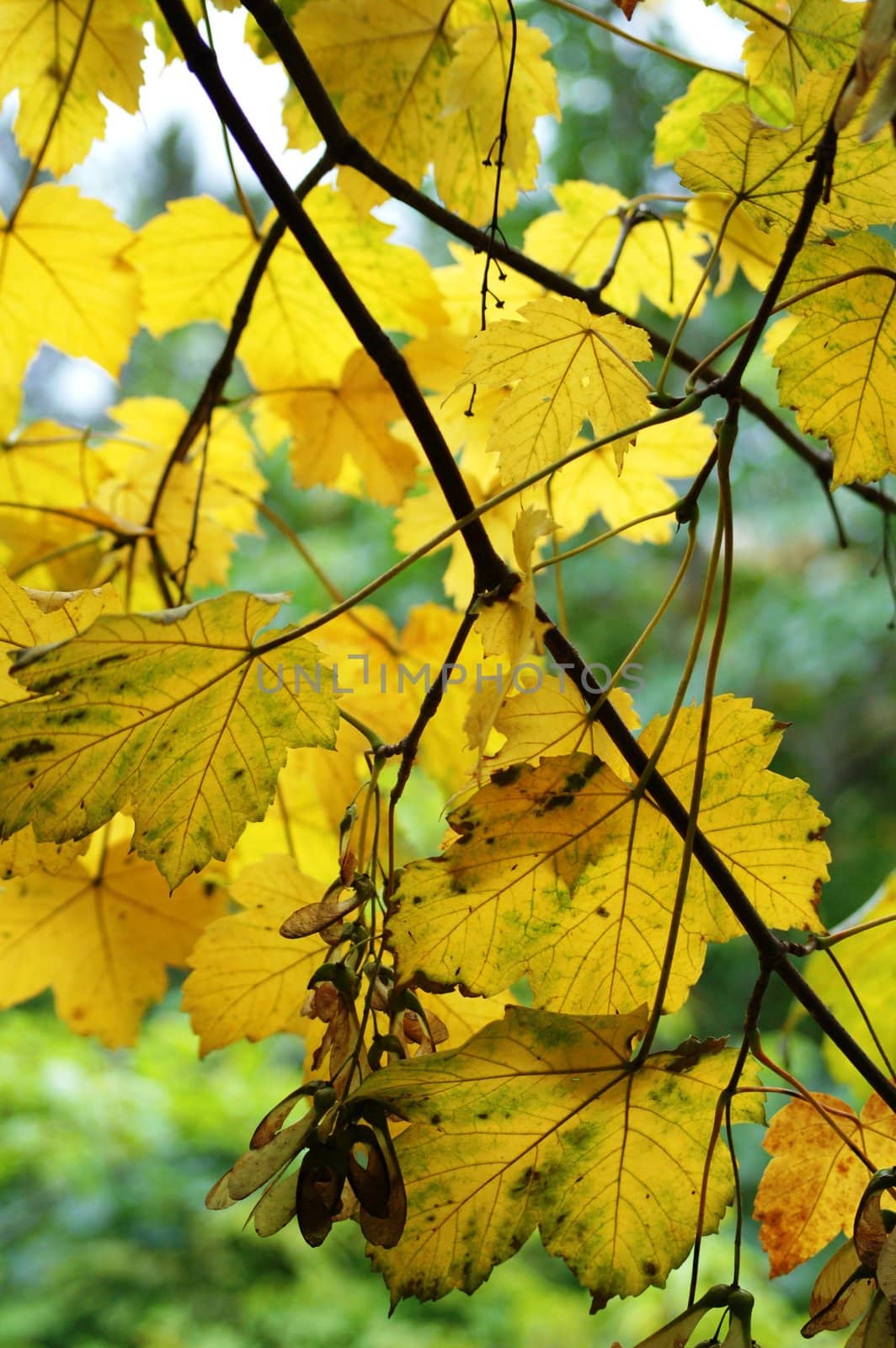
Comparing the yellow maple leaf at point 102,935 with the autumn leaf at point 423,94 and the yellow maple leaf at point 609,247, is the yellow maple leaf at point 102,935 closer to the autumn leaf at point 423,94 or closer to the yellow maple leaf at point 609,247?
the autumn leaf at point 423,94

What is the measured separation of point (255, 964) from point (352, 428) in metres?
0.44

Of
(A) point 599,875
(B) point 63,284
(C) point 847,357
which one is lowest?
(A) point 599,875

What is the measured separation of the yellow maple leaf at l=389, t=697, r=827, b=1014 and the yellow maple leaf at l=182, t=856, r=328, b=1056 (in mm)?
133

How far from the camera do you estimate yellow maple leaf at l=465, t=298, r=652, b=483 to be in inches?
19.0

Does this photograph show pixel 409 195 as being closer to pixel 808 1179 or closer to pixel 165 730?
pixel 165 730

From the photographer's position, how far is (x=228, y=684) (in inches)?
16.6

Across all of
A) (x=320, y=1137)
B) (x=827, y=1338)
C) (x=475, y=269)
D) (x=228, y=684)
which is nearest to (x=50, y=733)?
(x=228, y=684)

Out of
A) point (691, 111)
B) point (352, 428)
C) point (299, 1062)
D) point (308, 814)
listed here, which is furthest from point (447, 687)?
point (299, 1062)

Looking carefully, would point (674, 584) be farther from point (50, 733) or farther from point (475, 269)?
point (475, 269)

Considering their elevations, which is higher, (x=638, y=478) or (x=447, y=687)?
(x=638, y=478)

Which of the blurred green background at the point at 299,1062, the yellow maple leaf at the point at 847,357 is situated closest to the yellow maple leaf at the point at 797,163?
the yellow maple leaf at the point at 847,357

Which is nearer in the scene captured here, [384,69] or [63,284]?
[384,69]

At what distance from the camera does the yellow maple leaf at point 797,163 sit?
1.39ft

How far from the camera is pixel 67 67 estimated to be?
706 millimetres
